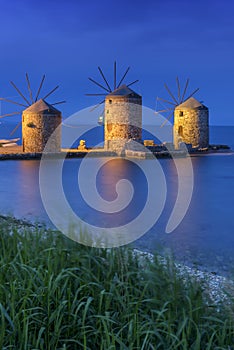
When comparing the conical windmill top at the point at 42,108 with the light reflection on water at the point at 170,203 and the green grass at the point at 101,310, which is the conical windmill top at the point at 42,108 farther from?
the green grass at the point at 101,310

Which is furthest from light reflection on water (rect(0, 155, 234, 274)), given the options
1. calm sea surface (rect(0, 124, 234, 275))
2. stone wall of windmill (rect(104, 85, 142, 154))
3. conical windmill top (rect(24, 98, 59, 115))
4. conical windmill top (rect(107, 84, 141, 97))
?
conical windmill top (rect(107, 84, 141, 97))

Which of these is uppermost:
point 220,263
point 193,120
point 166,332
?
point 193,120

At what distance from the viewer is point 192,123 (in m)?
26.1

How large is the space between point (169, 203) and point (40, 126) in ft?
39.1

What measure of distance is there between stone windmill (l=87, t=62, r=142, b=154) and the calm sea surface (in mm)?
1886

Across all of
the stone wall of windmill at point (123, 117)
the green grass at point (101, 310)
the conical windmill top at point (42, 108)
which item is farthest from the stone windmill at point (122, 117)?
the green grass at point (101, 310)

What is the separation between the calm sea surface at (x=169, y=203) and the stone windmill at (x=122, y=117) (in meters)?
1.89

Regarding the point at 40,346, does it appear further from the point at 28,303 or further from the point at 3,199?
the point at 3,199

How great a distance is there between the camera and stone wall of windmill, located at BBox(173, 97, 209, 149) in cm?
2608

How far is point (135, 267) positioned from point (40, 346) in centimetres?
139

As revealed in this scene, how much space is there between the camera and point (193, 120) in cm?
2609

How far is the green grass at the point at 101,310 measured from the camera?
2822 millimetres

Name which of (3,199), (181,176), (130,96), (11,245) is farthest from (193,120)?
(11,245)

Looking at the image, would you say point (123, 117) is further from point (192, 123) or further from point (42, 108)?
point (192, 123)
